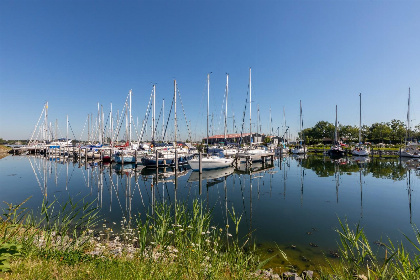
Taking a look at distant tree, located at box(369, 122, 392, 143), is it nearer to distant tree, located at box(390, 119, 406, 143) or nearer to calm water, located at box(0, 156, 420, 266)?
distant tree, located at box(390, 119, 406, 143)

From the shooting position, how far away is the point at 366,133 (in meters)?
94.3

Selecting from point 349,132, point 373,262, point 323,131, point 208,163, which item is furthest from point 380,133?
point 373,262

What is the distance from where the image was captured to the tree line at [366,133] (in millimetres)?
82938

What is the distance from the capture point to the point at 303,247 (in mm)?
9008

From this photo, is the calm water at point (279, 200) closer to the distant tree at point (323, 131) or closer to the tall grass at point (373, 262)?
the tall grass at point (373, 262)

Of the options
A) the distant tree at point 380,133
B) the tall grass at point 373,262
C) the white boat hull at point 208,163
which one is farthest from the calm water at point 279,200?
the distant tree at point 380,133

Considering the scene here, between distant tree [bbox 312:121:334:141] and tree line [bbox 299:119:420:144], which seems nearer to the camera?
tree line [bbox 299:119:420:144]

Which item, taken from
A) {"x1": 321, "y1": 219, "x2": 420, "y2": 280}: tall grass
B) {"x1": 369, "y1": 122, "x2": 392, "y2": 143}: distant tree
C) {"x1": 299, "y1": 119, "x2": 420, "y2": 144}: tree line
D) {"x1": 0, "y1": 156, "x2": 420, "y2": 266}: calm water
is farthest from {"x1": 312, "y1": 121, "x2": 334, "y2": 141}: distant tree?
{"x1": 321, "y1": 219, "x2": 420, "y2": 280}: tall grass

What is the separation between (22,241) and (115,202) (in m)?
10.1

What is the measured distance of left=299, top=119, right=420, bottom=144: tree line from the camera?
82.9 m

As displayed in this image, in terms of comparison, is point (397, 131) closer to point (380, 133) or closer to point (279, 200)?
point (380, 133)

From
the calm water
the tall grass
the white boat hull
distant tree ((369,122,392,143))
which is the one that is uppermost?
distant tree ((369,122,392,143))

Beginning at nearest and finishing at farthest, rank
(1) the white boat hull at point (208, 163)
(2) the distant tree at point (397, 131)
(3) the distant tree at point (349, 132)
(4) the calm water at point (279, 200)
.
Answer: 1. (4) the calm water at point (279, 200)
2. (1) the white boat hull at point (208, 163)
3. (2) the distant tree at point (397, 131)
4. (3) the distant tree at point (349, 132)

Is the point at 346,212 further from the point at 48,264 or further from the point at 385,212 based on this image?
the point at 48,264
